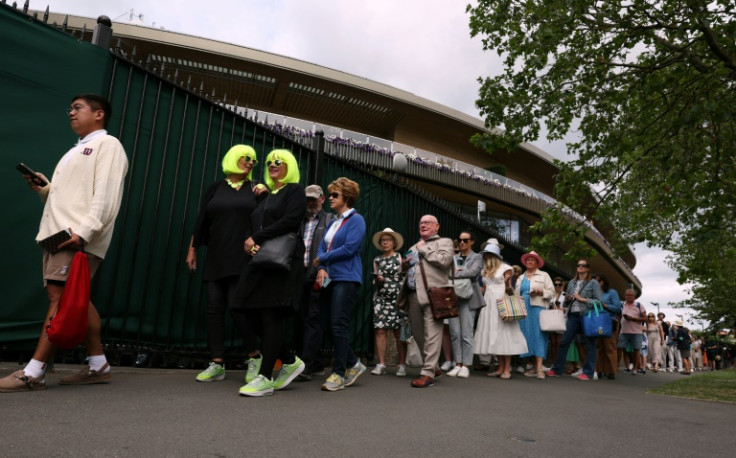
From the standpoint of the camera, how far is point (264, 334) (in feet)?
13.1

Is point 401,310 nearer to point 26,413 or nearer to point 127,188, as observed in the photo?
point 127,188

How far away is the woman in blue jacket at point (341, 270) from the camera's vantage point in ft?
15.3

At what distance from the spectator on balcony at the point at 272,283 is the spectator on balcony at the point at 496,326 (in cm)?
408

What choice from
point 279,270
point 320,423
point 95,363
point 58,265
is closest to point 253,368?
point 279,270

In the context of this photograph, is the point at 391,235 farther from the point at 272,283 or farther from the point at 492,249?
the point at 272,283

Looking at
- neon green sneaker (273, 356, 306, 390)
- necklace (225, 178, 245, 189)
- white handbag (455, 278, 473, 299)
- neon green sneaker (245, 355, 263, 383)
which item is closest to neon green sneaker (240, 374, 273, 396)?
neon green sneaker (273, 356, 306, 390)

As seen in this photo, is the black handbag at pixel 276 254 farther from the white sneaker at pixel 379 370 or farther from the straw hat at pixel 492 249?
the straw hat at pixel 492 249

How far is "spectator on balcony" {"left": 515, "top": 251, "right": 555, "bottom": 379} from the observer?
8.23 m

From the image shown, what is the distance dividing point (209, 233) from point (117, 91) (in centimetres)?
151

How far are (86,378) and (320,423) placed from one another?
1.81 metres

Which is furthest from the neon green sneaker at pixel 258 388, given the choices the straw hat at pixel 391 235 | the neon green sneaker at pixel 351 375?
the straw hat at pixel 391 235

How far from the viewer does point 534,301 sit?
8.40 meters

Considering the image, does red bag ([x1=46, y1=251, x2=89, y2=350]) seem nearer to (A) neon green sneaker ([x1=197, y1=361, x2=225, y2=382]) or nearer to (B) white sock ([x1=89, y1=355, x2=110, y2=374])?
(B) white sock ([x1=89, y1=355, x2=110, y2=374])

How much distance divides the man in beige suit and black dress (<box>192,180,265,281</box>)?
79.7 inches
